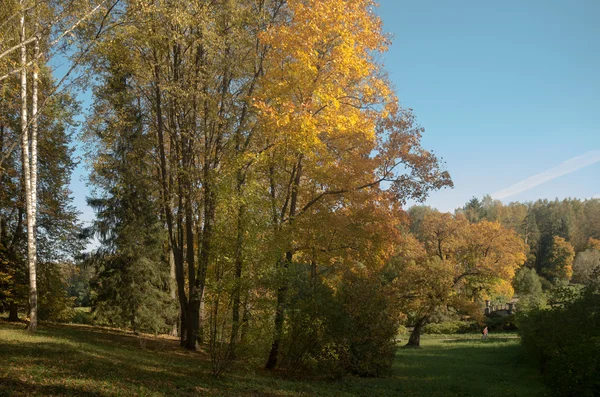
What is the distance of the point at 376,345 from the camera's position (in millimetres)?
14969

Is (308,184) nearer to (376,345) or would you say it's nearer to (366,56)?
(366,56)

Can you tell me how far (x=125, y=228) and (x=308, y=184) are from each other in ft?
28.1

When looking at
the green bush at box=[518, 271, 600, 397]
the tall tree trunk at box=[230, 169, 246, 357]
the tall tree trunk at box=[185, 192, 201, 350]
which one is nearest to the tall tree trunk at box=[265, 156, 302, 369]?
the tall tree trunk at box=[230, 169, 246, 357]

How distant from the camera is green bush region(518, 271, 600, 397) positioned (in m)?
7.91

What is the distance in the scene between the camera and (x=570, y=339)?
1186 centimetres

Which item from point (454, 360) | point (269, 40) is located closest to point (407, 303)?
point (454, 360)

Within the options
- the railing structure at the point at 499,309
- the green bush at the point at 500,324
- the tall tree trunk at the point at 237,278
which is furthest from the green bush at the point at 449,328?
the tall tree trunk at the point at 237,278

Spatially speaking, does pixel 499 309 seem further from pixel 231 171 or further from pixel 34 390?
pixel 34 390

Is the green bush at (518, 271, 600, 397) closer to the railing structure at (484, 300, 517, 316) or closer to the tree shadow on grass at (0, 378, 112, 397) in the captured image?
the tree shadow on grass at (0, 378, 112, 397)

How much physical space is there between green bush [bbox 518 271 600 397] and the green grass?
1.38 m

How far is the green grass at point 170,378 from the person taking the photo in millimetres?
7883

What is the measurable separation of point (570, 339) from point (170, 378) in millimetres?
10695

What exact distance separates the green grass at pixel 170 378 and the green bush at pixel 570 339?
138 cm

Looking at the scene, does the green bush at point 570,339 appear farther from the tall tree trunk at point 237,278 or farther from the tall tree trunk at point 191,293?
the tall tree trunk at point 191,293
